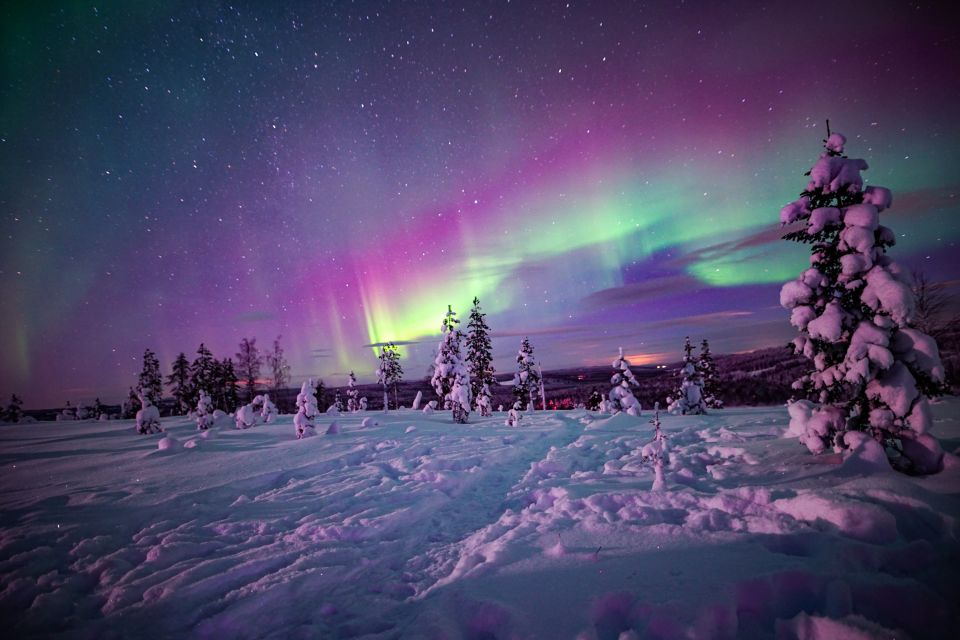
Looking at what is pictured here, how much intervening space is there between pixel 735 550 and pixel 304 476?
409 inches

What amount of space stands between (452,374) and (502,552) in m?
21.2

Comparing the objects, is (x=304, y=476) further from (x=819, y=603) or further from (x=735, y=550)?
(x=819, y=603)

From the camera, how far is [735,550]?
4.19 metres

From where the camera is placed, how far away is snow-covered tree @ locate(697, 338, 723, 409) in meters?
33.2

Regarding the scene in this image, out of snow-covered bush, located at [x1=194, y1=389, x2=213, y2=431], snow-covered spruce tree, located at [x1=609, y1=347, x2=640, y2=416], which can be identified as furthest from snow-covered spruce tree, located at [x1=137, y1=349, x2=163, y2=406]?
snow-covered spruce tree, located at [x1=609, y1=347, x2=640, y2=416]

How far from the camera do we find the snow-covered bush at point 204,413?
23594 mm

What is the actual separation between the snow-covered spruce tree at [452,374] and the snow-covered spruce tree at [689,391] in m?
15.9

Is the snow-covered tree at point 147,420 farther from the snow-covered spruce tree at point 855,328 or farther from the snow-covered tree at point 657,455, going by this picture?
the snow-covered spruce tree at point 855,328

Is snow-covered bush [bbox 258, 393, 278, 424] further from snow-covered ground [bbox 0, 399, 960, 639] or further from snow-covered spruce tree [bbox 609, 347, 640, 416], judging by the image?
snow-covered spruce tree [bbox 609, 347, 640, 416]

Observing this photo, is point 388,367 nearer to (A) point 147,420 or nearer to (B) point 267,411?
(B) point 267,411

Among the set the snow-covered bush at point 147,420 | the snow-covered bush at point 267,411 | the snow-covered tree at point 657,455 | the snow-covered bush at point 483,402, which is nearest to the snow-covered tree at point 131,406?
the snow-covered bush at point 267,411

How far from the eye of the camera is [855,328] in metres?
7.03

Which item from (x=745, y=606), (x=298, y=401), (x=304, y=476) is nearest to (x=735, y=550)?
(x=745, y=606)

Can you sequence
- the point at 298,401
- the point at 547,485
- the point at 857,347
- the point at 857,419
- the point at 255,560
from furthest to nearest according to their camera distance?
the point at 298,401 → the point at 547,485 → the point at 857,419 → the point at 857,347 → the point at 255,560
